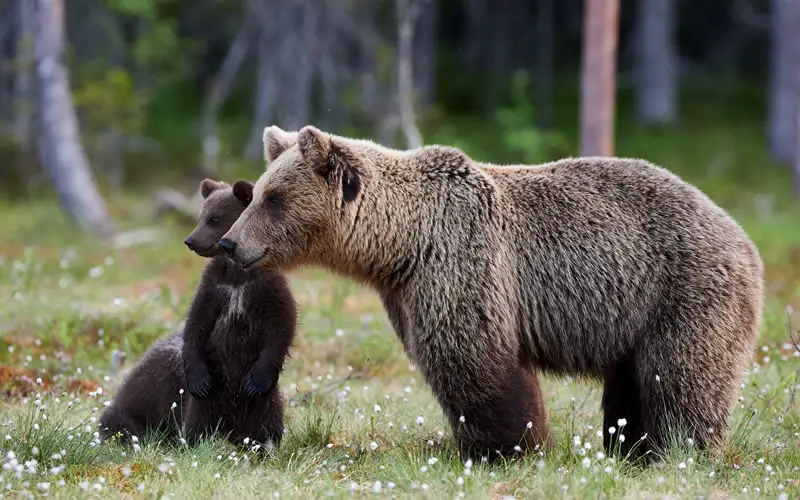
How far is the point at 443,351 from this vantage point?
5.52 metres

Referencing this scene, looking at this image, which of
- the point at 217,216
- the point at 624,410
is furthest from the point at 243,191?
the point at 624,410

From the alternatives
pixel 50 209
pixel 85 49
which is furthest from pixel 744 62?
pixel 50 209

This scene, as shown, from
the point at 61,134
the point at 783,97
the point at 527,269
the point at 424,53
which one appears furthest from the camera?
the point at 424,53

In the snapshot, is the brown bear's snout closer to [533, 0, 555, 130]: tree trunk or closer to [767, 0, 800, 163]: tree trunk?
[767, 0, 800, 163]: tree trunk

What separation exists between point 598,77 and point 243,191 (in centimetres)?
1119

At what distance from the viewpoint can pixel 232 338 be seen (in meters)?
6.21

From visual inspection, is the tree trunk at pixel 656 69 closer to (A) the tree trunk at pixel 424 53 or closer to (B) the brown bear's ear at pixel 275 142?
(A) the tree trunk at pixel 424 53

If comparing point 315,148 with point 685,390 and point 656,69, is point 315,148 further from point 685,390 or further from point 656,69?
point 656,69

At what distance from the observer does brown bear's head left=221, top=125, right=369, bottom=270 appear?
18.6 ft

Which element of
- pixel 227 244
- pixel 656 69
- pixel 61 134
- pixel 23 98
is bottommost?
pixel 61 134

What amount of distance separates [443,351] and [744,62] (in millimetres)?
38351

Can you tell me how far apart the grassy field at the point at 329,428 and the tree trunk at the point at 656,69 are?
19.2 meters

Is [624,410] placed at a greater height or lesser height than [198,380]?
lesser

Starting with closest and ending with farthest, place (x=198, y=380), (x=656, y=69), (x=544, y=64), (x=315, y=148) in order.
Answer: (x=315, y=148)
(x=198, y=380)
(x=656, y=69)
(x=544, y=64)
